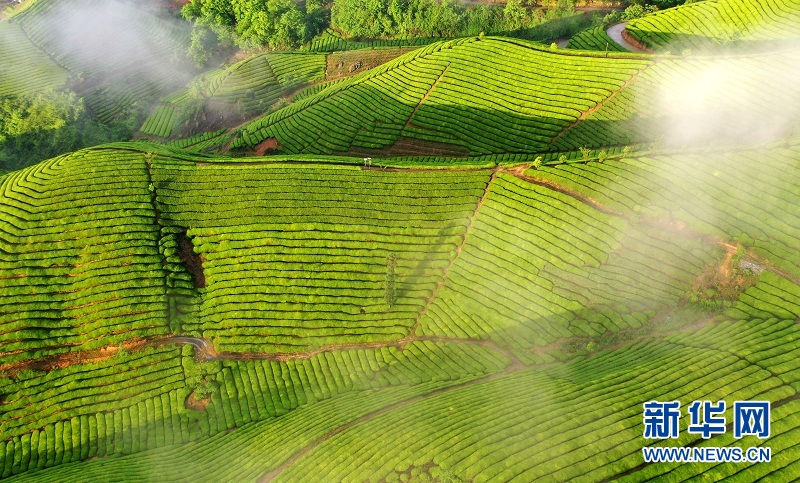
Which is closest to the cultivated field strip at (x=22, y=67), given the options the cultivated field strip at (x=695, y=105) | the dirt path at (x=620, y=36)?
the cultivated field strip at (x=695, y=105)

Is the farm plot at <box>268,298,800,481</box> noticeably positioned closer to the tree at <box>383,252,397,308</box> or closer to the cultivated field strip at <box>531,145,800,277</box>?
the cultivated field strip at <box>531,145,800,277</box>

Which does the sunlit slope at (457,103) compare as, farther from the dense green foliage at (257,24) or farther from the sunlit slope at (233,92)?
the dense green foliage at (257,24)

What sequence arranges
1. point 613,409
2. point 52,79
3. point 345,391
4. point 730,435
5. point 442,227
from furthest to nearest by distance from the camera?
point 52,79 < point 442,227 < point 345,391 < point 613,409 < point 730,435

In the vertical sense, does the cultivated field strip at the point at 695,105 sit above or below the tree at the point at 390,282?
above

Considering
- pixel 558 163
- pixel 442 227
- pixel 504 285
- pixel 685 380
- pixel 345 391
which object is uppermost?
pixel 558 163

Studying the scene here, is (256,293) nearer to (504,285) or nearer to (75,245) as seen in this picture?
(75,245)

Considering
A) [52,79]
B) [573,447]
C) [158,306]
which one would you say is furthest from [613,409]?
[52,79]
